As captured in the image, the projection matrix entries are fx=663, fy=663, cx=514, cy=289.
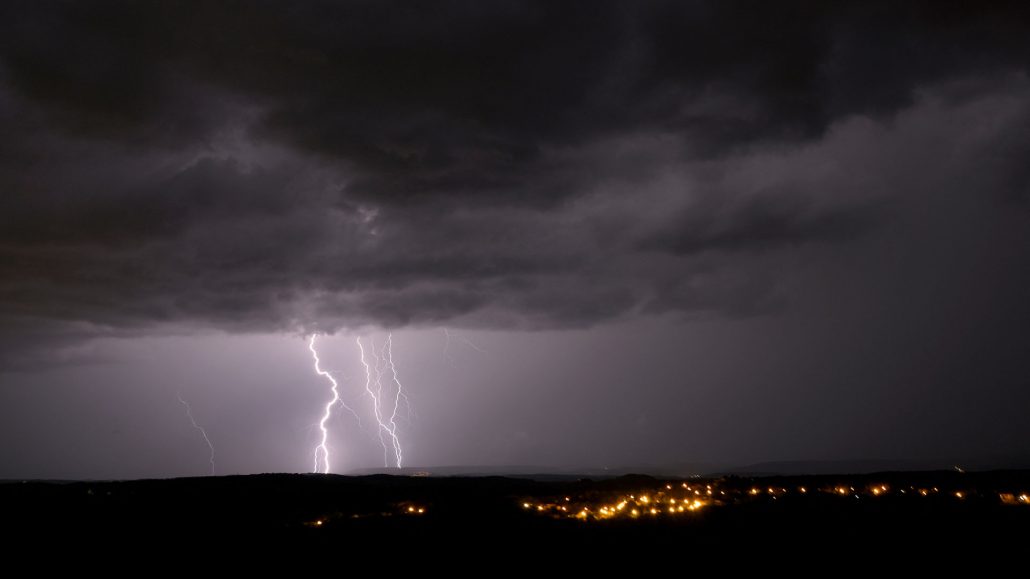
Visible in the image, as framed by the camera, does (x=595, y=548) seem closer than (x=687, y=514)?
Yes

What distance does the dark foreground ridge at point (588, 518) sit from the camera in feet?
46.0

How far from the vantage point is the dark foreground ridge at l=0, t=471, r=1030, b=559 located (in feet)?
46.0

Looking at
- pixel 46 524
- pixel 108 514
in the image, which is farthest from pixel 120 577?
pixel 108 514

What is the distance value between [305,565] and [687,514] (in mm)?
9816

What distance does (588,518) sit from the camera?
55.1 ft

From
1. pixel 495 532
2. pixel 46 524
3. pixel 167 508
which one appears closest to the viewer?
pixel 495 532

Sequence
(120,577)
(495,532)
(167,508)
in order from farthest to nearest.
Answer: (167,508) < (495,532) < (120,577)

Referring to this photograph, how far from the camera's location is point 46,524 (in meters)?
16.8

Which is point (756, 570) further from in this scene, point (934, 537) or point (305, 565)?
point (305, 565)

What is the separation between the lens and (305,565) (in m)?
12.6

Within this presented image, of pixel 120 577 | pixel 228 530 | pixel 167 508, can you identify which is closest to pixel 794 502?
pixel 228 530

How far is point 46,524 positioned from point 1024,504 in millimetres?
25992

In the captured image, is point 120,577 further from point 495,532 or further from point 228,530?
point 495,532

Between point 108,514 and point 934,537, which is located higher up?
point 108,514
